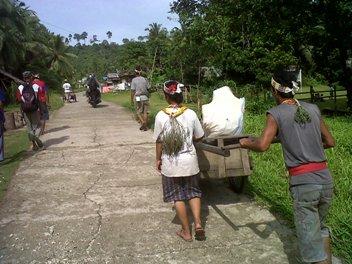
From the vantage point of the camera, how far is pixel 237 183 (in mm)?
6078

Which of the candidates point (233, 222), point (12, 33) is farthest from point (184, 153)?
point (12, 33)

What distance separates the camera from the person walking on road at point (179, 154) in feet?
15.0

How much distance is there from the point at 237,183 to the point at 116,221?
183cm

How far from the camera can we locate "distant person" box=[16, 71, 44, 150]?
9.02 m

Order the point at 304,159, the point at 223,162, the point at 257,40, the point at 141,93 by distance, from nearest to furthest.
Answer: the point at 304,159 < the point at 223,162 < the point at 141,93 < the point at 257,40

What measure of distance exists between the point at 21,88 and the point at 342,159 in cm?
643

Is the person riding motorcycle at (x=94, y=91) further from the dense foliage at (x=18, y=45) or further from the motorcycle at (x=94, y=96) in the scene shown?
the dense foliage at (x=18, y=45)

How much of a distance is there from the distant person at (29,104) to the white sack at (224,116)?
482 centimetres

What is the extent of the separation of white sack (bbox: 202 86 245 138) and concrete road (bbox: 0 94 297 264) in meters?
0.95

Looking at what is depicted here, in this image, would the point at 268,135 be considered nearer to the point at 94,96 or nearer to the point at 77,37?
the point at 94,96

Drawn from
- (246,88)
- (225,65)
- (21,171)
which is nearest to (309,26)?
(246,88)

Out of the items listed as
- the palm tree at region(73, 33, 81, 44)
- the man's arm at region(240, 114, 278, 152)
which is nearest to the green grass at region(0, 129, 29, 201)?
the man's arm at region(240, 114, 278, 152)

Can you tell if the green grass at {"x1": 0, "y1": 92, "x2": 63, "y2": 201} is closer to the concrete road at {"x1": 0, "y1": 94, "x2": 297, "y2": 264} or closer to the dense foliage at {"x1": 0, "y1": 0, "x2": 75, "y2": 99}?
the concrete road at {"x1": 0, "y1": 94, "x2": 297, "y2": 264}

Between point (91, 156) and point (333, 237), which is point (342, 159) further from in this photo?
point (91, 156)
